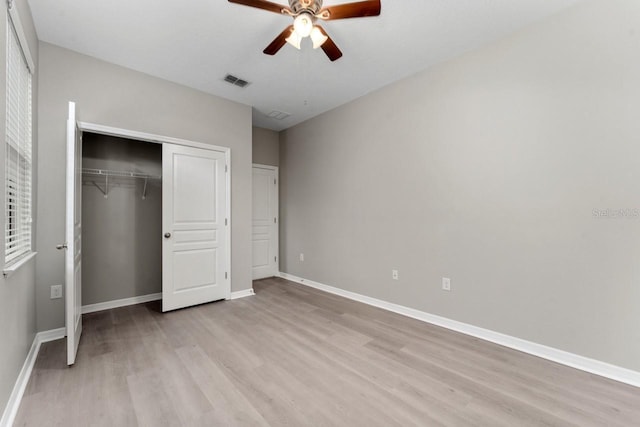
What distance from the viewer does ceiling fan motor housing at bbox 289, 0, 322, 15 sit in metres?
1.94

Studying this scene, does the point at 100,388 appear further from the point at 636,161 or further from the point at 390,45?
the point at 636,161

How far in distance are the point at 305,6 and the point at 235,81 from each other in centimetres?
182

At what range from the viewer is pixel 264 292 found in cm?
427

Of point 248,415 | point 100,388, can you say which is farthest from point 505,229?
point 100,388

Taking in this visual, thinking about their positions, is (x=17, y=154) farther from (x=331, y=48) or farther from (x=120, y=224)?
(x=331, y=48)

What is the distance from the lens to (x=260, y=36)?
2.64 m

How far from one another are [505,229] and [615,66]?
1446 millimetres

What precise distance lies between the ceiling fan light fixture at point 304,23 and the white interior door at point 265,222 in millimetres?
3322

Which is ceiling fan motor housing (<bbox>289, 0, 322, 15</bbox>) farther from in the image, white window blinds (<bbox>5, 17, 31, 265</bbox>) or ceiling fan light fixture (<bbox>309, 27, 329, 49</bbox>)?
white window blinds (<bbox>5, 17, 31, 265</bbox>)

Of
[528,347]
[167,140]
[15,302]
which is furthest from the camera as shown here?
[167,140]

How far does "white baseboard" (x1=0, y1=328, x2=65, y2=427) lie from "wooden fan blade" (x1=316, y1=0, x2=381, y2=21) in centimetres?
315

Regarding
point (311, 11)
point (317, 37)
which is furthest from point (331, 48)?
point (311, 11)

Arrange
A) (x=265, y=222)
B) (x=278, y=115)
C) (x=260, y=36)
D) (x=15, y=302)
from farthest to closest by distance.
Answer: (x=265, y=222)
(x=278, y=115)
(x=260, y=36)
(x=15, y=302)

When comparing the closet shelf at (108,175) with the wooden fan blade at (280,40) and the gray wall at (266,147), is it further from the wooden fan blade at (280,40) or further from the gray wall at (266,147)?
the wooden fan blade at (280,40)
